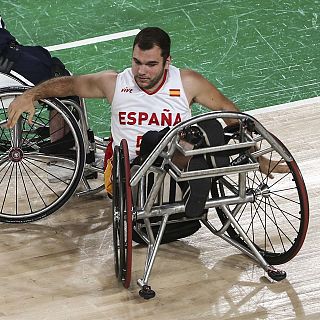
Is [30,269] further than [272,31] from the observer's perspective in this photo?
No

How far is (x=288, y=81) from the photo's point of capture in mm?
8188

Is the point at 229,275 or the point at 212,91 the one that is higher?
the point at 212,91

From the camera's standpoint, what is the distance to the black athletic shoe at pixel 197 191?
5.74 m

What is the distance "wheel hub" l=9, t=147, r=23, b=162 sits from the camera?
257 inches

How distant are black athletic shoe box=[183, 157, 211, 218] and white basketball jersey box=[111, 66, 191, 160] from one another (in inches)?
17.4

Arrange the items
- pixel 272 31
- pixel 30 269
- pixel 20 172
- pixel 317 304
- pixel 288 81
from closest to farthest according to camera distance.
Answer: pixel 317 304
pixel 30 269
pixel 20 172
pixel 288 81
pixel 272 31

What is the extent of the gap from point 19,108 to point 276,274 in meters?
1.56

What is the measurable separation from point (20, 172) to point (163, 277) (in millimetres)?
1375

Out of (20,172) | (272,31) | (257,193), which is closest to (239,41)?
(272,31)

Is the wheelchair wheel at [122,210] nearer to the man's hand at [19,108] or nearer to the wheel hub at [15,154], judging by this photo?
the man's hand at [19,108]

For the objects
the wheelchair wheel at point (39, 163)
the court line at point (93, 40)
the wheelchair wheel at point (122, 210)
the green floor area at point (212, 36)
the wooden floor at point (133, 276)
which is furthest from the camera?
the court line at point (93, 40)

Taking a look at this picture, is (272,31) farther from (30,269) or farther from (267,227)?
(30,269)

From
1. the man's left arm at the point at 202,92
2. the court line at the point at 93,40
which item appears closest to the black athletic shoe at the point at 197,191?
the man's left arm at the point at 202,92

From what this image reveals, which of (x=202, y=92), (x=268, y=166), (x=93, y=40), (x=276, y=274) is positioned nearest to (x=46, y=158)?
(x=202, y=92)
